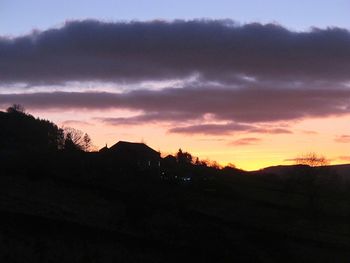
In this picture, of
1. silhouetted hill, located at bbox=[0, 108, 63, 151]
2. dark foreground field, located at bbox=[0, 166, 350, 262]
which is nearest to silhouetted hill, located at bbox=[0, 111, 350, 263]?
dark foreground field, located at bbox=[0, 166, 350, 262]

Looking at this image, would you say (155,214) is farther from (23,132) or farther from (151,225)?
(23,132)

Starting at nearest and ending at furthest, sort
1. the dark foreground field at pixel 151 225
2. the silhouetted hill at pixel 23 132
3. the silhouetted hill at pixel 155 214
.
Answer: the dark foreground field at pixel 151 225 < the silhouetted hill at pixel 155 214 < the silhouetted hill at pixel 23 132

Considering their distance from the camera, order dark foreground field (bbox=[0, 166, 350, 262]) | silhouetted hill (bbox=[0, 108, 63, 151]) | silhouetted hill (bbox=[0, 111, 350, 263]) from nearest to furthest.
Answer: dark foreground field (bbox=[0, 166, 350, 262])
silhouetted hill (bbox=[0, 111, 350, 263])
silhouetted hill (bbox=[0, 108, 63, 151])

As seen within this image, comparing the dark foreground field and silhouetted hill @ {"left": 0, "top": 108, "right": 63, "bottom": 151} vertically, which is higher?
silhouetted hill @ {"left": 0, "top": 108, "right": 63, "bottom": 151}

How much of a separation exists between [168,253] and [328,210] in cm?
4507

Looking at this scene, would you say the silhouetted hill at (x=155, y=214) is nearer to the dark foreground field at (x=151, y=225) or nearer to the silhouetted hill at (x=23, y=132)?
the dark foreground field at (x=151, y=225)

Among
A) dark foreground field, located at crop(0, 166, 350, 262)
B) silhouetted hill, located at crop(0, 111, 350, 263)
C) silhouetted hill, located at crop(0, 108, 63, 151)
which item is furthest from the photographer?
silhouetted hill, located at crop(0, 108, 63, 151)

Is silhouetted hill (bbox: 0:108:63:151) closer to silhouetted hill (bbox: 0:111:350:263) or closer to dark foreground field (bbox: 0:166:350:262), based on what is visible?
silhouetted hill (bbox: 0:111:350:263)

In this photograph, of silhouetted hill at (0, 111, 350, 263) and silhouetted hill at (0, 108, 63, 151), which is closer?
silhouetted hill at (0, 111, 350, 263)

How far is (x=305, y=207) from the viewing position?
6638 cm

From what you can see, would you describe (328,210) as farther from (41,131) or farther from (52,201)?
(41,131)

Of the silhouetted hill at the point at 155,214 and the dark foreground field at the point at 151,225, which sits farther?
the silhouetted hill at the point at 155,214

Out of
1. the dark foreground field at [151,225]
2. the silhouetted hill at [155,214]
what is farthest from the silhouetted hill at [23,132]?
the dark foreground field at [151,225]

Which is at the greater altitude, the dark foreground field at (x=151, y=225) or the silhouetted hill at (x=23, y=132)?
the silhouetted hill at (x=23, y=132)
